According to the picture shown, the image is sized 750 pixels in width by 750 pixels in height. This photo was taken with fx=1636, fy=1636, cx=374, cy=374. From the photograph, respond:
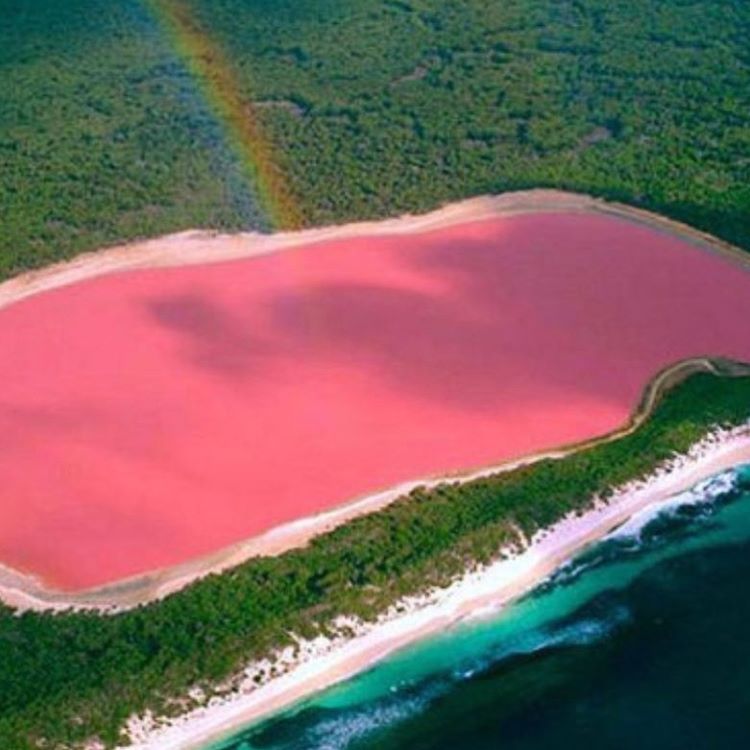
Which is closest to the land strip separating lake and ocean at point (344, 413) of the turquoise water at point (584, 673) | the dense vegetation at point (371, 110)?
the turquoise water at point (584, 673)

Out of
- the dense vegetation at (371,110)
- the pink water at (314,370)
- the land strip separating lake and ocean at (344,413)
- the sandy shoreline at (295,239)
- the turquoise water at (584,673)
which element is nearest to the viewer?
the turquoise water at (584,673)

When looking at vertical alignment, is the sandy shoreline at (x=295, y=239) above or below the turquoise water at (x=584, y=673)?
above

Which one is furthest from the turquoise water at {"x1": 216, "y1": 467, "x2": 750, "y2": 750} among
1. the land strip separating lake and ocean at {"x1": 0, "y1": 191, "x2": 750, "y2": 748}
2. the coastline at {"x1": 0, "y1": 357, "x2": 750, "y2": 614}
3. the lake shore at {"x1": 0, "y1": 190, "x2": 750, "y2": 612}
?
the lake shore at {"x1": 0, "y1": 190, "x2": 750, "y2": 612}

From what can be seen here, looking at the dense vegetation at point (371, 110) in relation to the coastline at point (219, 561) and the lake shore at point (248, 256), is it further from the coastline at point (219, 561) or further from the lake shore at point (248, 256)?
the coastline at point (219, 561)

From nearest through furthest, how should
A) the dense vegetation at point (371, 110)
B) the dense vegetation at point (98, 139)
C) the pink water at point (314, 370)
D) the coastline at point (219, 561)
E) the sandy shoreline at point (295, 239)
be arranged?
the coastline at point (219, 561)
the pink water at point (314, 370)
the sandy shoreline at point (295, 239)
the dense vegetation at point (98, 139)
the dense vegetation at point (371, 110)

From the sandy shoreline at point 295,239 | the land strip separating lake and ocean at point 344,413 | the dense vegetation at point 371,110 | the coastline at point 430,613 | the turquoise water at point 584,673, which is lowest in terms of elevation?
the turquoise water at point 584,673

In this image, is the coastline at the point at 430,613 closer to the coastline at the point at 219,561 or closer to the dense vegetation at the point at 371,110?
the coastline at the point at 219,561

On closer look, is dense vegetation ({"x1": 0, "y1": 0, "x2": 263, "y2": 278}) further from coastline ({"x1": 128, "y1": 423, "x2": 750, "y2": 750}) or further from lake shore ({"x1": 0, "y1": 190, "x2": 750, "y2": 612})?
coastline ({"x1": 128, "y1": 423, "x2": 750, "y2": 750})

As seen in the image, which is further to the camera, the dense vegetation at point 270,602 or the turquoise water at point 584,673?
the turquoise water at point 584,673
